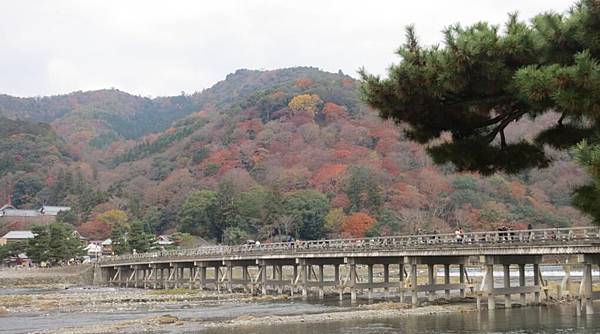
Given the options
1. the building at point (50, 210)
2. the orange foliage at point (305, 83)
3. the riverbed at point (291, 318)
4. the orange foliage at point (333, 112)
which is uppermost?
the orange foliage at point (305, 83)

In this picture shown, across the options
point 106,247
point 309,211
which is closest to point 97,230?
point 106,247

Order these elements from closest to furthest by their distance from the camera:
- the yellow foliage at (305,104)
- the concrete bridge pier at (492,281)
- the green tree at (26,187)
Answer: the concrete bridge pier at (492,281) < the yellow foliage at (305,104) < the green tree at (26,187)

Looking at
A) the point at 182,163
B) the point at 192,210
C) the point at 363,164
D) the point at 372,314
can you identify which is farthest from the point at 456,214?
the point at 182,163

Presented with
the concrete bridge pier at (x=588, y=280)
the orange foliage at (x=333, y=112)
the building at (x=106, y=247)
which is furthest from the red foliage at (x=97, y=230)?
the concrete bridge pier at (x=588, y=280)

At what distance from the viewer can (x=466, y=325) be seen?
75.7 ft

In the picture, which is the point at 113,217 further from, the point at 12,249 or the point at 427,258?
the point at 427,258

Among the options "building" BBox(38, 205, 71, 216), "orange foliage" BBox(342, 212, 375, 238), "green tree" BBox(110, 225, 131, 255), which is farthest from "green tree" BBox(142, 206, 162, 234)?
"orange foliage" BBox(342, 212, 375, 238)

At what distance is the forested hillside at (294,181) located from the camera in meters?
72.8

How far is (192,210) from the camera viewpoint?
81188 mm

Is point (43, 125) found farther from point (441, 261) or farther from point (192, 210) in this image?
point (441, 261)

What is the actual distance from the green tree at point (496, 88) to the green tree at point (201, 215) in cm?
7010

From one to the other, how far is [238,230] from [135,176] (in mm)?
47941

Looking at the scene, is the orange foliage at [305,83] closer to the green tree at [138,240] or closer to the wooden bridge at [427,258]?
the green tree at [138,240]

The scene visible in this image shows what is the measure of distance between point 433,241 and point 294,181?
185ft
